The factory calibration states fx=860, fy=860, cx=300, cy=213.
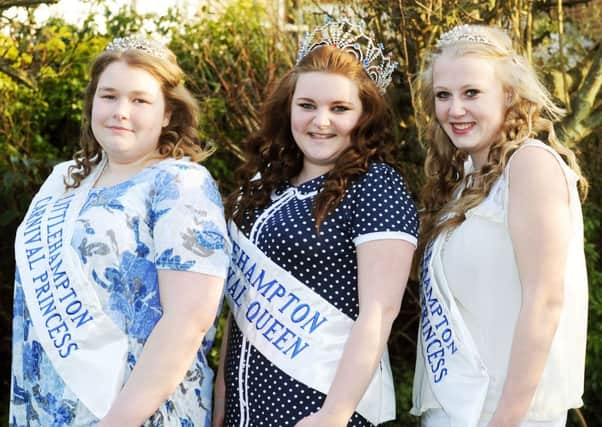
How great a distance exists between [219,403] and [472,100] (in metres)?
1.17

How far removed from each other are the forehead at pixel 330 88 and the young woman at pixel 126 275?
39 centimetres

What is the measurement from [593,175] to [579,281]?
7.84ft

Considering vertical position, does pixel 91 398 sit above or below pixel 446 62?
below

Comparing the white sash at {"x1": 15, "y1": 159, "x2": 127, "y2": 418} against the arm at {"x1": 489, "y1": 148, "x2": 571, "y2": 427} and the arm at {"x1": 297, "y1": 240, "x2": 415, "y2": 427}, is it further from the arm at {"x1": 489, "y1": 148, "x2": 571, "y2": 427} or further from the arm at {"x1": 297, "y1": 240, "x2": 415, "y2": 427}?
the arm at {"x1": 489, "y1": 148, "x2": 571, "y2": 427}

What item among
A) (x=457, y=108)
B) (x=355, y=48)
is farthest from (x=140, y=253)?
(x=457, y=108)

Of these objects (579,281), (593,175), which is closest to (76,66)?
(593,175)

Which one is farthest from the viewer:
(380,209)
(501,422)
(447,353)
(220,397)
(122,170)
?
(220,397)

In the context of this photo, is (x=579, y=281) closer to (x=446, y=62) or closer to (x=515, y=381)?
(x=515, y=381)

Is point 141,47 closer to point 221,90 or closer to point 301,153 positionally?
point 301,153

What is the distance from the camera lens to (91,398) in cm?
227

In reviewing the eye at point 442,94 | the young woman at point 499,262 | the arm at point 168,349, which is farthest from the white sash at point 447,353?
the arm at point 168,349

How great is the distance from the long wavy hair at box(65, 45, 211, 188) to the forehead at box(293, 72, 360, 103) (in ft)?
1.21

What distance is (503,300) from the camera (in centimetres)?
230

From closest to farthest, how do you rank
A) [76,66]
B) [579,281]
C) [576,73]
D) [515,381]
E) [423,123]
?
1. [515,381]
2. [579,281]
3. [423,123]
4. [576,73]
5. [76,66]
